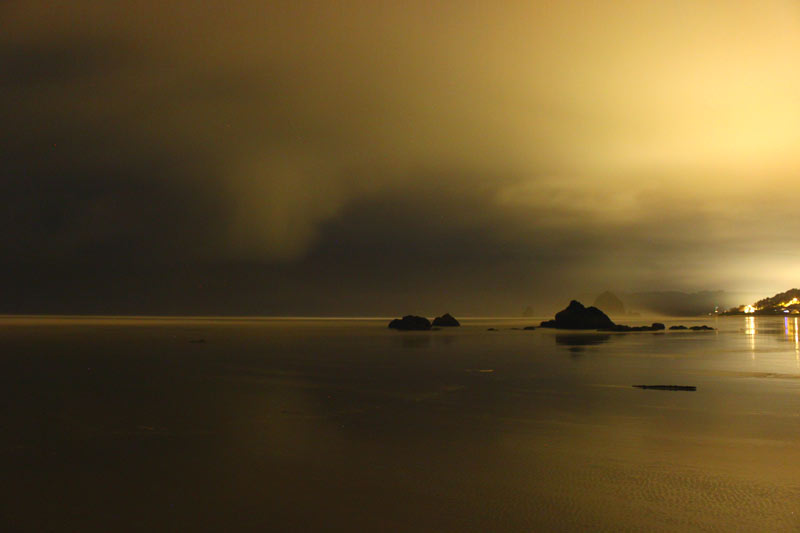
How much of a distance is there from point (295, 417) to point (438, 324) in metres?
83.1

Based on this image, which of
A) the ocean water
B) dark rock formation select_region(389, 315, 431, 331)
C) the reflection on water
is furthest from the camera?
dark rock formation select_region(389, 315, 431, 331)

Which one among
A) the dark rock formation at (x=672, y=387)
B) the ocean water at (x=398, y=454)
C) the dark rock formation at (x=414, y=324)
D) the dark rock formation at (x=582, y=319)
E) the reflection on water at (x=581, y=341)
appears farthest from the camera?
the dark rock formation at (x=582, y=319)

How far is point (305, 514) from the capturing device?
25.2ft

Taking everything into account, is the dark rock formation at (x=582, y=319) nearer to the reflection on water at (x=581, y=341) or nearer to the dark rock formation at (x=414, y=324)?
the dark rock formation at (x=414, y=324)

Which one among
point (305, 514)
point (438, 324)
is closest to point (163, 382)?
point (305, 514)

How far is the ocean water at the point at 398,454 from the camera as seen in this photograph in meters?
7.61

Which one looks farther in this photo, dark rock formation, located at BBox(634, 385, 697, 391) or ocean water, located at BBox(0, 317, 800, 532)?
dark rock formation, located at BBox(634, 385, 697, 391)

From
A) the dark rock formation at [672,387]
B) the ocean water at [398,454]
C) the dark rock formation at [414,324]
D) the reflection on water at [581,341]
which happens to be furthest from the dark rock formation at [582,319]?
the dark rock formation at [672,387]

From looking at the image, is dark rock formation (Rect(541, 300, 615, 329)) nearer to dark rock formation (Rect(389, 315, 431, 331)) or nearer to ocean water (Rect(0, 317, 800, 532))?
dark rock formation (Rect(389, 315, 431, 331))

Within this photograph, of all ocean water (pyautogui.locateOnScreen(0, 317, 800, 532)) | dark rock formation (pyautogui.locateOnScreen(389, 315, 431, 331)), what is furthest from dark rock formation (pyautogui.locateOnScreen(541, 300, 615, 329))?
ocean water (pyautogui.locateOnScreen(0, 317, 800, 532))

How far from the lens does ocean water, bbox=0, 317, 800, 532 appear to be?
7.61 m

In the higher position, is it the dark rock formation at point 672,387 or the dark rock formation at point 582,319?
the dark rock formation at point 582,319

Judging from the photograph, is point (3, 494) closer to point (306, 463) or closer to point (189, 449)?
point (189, 449)

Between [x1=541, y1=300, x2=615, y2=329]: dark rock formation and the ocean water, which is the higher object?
[x1=541, y1=300, x2=615, y2=329]: dark rock formation
